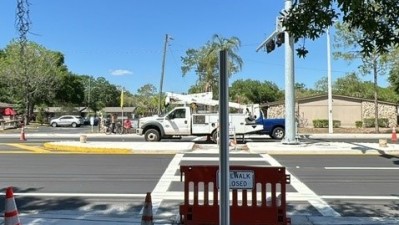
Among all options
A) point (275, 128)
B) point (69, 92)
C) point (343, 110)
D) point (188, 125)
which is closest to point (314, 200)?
point (188, 125)

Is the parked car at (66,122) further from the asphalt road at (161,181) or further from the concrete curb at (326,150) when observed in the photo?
the concrete curb at (326,150)

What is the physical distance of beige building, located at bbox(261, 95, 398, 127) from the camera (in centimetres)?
4569

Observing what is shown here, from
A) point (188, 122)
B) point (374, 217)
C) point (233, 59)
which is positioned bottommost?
point (374, 217)

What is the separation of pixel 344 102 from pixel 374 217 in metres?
39.7

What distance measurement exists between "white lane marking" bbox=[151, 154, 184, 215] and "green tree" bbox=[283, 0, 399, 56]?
13.4 ft

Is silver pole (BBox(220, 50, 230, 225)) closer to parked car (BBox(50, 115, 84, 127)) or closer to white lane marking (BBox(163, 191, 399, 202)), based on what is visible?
white lane marking (BBox(163, 191, 399, 202))

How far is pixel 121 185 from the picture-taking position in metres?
11.1

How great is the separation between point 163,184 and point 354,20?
676 cm

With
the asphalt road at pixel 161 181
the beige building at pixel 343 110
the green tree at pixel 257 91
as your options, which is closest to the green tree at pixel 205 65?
the beige building at pixel 343 110

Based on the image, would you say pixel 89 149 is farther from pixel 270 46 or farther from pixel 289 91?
pixel 270 46

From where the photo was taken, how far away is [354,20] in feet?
18.5

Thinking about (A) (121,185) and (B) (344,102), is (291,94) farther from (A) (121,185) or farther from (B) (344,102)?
(B) (344,102)

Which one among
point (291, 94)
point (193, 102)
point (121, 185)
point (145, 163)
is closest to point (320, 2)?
point (121, 185)

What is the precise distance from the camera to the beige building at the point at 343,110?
45.7 m
